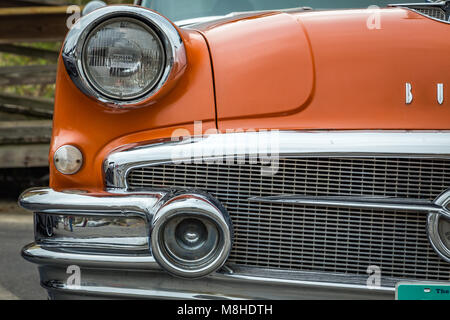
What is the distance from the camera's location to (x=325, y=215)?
58.2 inches

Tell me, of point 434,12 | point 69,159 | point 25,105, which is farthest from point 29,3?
point 434,12

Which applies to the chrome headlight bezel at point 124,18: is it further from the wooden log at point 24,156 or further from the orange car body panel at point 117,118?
the wooden log at point 24,156

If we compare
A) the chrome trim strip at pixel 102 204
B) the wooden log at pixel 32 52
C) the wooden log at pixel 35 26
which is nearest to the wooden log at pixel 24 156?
the wooden log at pixel 35 26

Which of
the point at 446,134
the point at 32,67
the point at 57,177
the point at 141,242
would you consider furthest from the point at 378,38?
the point at 32,67

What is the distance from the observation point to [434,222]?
1436 millimetres

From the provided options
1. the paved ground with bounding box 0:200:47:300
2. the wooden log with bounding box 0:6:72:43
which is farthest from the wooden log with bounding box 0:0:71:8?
the paved ground with bounding box 0:200:47:300

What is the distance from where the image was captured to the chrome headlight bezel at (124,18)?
1486 mm

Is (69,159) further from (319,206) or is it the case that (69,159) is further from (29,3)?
(29,3)

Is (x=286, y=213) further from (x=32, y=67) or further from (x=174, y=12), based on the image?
(x=32, y=67)

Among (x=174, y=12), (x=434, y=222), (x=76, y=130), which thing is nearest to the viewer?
(x=434, y=222)

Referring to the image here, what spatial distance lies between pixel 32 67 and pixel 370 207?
4855 millimetres

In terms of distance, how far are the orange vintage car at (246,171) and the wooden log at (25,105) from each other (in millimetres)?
4365

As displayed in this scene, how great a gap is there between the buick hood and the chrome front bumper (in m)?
0.39

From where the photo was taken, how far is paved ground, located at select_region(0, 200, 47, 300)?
2705 millimetres
